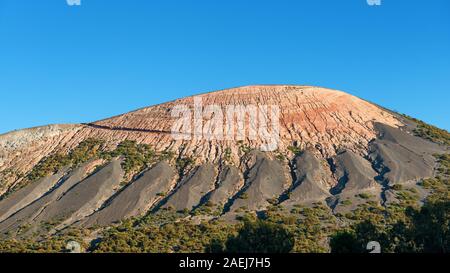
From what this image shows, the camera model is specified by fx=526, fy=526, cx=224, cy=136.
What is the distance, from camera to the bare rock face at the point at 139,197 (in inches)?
2493

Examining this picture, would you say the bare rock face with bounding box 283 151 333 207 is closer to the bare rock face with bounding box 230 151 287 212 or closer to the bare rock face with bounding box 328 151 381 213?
the bare rock face with bounding box 328 151 381 213

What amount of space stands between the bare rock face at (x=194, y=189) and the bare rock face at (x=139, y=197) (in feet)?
8.84

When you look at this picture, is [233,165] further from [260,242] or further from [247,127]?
[260,242]

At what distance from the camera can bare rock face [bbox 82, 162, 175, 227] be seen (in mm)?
63312

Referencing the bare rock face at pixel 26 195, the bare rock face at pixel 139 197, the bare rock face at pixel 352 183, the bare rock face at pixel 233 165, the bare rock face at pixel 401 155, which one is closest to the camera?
the bare rock face at pixel 352 183

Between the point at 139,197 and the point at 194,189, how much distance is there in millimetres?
7147

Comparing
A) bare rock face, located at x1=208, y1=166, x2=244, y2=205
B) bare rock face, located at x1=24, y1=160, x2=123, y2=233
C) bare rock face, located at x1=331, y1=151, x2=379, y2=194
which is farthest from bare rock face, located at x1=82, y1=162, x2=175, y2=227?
bare rock face, located at x1=331, y1=151, x2=379, y2=194

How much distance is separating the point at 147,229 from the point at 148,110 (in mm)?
42586

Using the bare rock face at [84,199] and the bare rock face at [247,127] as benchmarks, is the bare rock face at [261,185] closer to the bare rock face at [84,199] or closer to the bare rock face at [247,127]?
the bare rock face at [247,127]

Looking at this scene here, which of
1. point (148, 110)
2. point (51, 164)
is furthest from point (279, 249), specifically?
point (148, 110)

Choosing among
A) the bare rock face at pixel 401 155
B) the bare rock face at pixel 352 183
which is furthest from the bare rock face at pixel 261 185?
the bare rock face at pixel 401 155

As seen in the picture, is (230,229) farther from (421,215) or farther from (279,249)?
(421,215)

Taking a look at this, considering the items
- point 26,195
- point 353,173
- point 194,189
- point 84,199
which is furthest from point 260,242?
point 26,195

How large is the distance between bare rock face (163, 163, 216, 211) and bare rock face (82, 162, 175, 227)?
2695 millimetres
